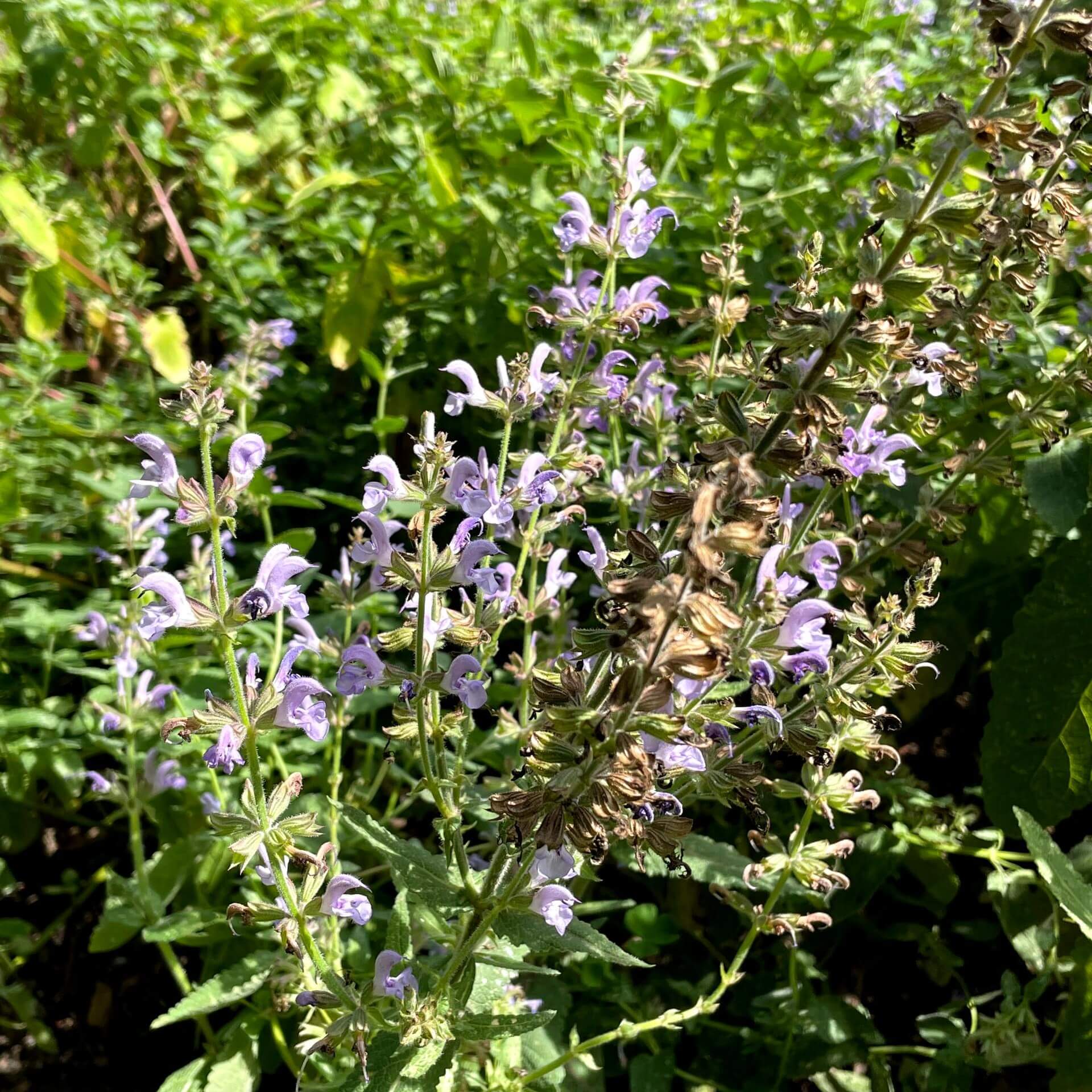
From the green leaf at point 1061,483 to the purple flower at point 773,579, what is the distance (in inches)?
32.6

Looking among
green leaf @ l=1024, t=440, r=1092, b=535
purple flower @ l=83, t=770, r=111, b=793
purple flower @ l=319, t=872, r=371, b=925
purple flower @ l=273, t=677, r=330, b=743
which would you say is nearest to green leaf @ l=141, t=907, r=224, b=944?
purple flower @ l=83, t=770, r=111, b=793

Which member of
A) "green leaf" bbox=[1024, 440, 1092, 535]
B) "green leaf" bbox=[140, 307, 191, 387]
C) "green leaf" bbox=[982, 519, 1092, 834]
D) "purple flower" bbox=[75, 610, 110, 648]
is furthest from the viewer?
"green leaf" bbox=[140, 307, 191, 387]

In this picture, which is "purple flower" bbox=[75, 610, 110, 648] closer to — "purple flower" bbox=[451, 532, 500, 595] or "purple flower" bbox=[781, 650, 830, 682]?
"purple flower" bbox=[451, 532, 500, 595]

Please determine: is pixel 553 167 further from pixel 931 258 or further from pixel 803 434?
pixel 803 434

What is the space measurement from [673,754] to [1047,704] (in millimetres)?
1323

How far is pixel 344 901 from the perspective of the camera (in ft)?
4.27

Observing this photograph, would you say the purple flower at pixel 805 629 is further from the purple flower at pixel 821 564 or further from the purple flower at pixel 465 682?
the purple flower at pixel 465 682

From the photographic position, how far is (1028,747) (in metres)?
1.99

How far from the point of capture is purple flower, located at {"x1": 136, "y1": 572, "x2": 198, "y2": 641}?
110 cm

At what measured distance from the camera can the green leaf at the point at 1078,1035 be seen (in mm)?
1768

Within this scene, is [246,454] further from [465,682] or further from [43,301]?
[43,301]

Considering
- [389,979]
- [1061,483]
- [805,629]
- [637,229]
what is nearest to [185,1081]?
[389,979]

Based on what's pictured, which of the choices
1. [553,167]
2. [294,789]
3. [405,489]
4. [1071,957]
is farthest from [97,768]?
[1071,957]

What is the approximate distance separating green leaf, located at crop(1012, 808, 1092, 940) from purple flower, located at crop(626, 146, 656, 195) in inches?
50.9
